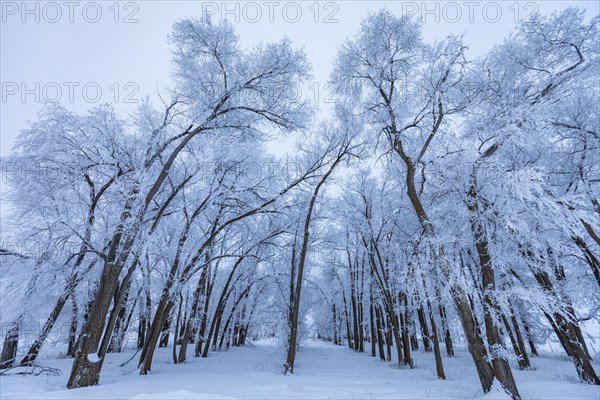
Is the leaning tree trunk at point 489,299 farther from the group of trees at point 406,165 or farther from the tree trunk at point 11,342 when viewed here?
the tree trunk at point 11,342

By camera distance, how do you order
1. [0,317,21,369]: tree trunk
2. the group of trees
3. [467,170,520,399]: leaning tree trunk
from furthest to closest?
[0,317,21,369]: tree trunk, the group of trees, [467,170,520,399]: leaning tree trunk

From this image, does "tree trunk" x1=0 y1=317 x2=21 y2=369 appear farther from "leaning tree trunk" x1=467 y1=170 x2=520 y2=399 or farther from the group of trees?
"leaning tree trunk" x1=467 y1=170 x2=520 y2=399

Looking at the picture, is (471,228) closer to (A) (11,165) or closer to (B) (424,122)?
(B) (424,122)

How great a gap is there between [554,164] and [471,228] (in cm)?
496

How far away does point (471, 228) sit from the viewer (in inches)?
242

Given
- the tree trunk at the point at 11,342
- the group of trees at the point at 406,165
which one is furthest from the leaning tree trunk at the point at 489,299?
the tree trunk at the point at 11,342

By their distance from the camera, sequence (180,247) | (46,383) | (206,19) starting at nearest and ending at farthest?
(46,383) → (206,19) → (180,247)

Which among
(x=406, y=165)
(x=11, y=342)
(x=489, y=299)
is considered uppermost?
(x=406, y=165)

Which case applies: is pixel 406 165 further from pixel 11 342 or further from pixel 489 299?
→ pixel 11 342

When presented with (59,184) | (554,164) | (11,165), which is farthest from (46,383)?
(554,164)

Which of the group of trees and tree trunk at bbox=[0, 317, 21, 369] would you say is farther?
tree trunk at bbox=[0, 317, 21, 369]

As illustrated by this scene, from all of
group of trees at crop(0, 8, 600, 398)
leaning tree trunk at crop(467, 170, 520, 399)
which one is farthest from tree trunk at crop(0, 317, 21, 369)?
leaning tree trunk at crop(467, 170, 520, 399)

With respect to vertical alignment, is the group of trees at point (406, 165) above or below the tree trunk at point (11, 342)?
→ above

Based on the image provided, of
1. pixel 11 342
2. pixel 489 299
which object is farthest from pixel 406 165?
pixel 11 342
